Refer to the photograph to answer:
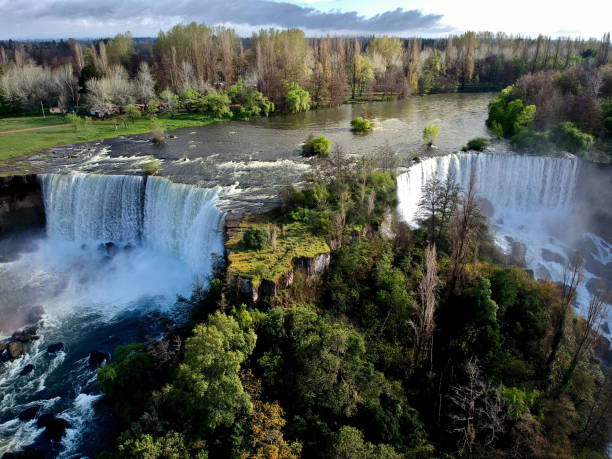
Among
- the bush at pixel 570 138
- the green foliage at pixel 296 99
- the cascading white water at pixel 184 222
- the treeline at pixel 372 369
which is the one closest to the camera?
the treeline at pixel 372 369

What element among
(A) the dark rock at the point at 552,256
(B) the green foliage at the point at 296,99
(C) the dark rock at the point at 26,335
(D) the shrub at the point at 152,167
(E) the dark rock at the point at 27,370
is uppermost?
(B) the green foliage at the point at 296,99

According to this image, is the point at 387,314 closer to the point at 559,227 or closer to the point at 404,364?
the point at 404,364

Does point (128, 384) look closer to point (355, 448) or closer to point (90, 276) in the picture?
point (355, 448)

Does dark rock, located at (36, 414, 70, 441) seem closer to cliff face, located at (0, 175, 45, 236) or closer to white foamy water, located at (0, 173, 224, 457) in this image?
white foamy water, located at (0, 173, 224, 457)

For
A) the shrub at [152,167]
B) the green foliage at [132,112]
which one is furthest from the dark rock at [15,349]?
the green foliage at [132,112]

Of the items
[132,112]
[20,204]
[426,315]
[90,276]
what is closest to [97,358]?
[90,276]

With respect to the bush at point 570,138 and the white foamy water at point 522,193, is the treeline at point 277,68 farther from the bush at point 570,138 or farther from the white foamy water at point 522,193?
the bush at point 570,138

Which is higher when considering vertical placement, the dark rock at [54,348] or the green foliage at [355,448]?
the green foliage at [355,448]
